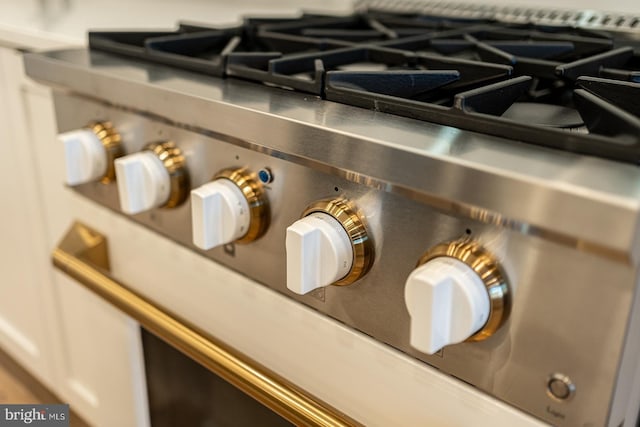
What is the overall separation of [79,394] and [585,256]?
843 mm

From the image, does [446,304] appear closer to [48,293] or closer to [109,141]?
[109,141]

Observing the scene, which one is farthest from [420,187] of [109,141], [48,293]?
[48,293]

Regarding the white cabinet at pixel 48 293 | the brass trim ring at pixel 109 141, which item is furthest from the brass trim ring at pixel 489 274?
the white cabinet at pixel 48 293

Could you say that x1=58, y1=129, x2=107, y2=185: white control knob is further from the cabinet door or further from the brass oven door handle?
the cabinet door

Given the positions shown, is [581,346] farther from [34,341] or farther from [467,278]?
[34,341]

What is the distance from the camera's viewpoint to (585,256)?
0.33 meters

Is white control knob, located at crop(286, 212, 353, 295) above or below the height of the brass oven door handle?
above

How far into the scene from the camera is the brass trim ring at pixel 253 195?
49cm

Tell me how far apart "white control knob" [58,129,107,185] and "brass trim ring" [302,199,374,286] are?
0.29 metres

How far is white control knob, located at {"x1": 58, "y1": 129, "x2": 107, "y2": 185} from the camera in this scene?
612mm

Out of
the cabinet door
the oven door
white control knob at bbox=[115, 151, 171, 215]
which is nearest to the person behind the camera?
the oven door

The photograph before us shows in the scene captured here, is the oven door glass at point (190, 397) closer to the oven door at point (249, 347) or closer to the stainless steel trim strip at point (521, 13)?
the oven door at point (249, 347)

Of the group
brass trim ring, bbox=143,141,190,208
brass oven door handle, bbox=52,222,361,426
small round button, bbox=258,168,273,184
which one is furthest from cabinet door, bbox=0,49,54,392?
small round button, bbox=258,168,273,184

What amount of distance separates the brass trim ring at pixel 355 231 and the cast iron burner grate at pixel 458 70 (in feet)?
0.25
